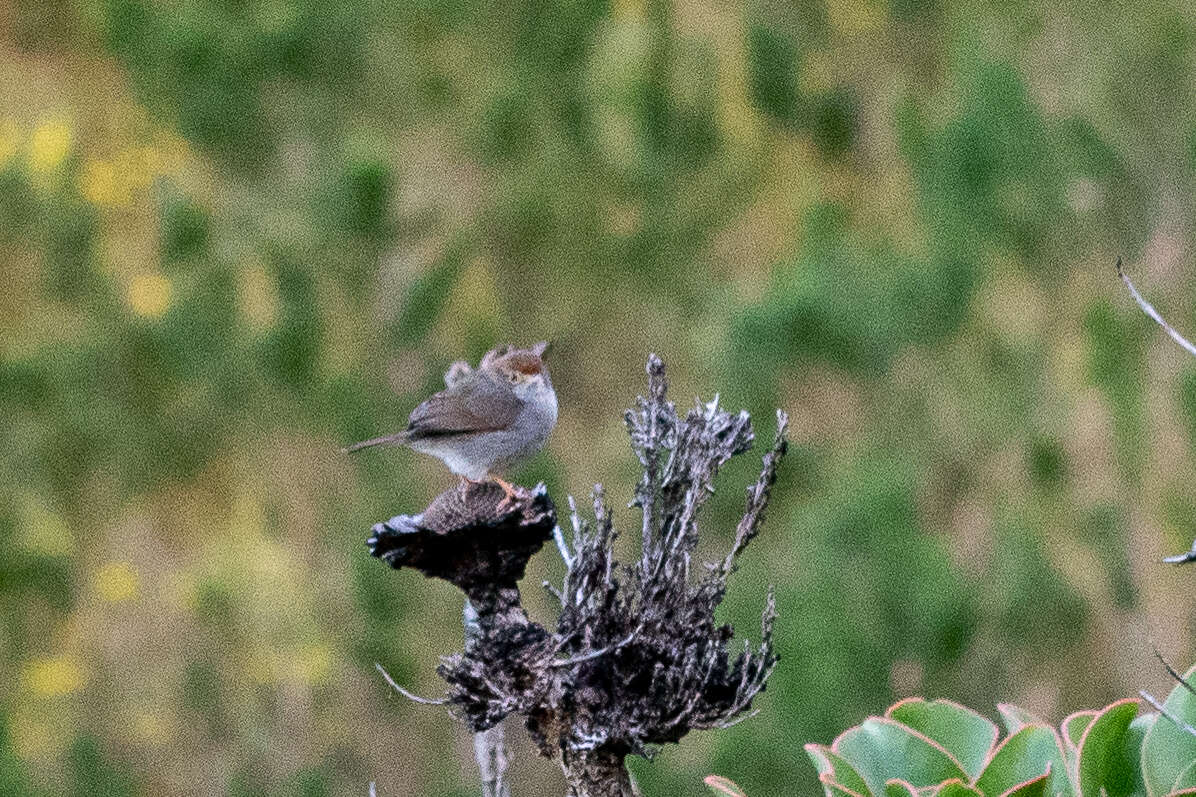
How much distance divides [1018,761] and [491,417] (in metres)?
0.74

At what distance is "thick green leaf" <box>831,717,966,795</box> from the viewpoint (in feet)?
5.02

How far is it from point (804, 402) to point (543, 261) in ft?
2.65

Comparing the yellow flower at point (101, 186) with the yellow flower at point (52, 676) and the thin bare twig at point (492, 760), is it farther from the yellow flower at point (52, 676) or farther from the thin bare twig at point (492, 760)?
the thin bare twig at point (492, 760)

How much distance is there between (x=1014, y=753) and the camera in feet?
4.74

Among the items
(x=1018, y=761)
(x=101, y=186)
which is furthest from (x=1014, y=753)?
(x=101, y=186)

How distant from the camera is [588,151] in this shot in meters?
4.01

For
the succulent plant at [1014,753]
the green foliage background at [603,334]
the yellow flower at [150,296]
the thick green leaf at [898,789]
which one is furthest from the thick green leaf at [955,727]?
the yellow flower at [150,296]

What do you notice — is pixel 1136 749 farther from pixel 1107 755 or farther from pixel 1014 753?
pixel 1014 753

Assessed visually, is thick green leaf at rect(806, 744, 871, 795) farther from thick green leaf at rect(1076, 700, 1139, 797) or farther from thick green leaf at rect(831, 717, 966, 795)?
thick green leaf at rect(1076, 700, 1139, 797)

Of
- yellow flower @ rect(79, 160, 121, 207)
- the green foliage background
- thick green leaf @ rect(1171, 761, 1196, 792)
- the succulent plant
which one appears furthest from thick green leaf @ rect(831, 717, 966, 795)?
yellow flower @ rect(79, 160, 121, 207)

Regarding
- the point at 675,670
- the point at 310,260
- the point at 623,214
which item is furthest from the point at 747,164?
the point at 675,670

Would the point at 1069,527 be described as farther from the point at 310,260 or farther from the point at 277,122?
the point at 277,122

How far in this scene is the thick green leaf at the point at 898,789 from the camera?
52.7 inches

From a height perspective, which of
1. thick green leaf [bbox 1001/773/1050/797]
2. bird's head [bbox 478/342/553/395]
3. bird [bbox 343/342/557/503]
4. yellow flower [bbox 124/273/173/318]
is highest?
yellow flower [bbox 124/273/173/318]
